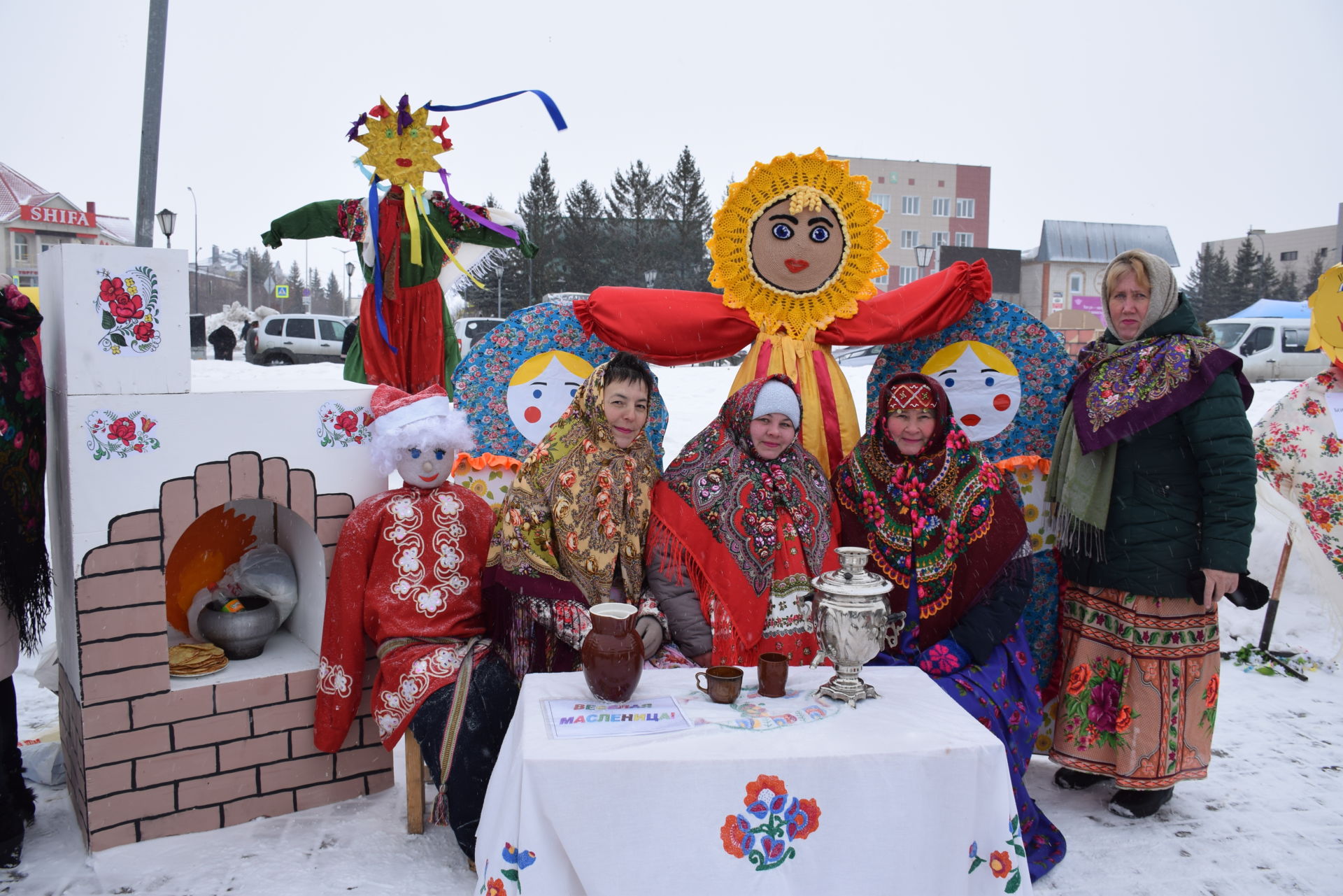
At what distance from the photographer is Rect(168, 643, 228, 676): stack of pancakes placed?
2.96m

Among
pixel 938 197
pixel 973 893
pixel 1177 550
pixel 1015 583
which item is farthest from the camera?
pixel 938 197

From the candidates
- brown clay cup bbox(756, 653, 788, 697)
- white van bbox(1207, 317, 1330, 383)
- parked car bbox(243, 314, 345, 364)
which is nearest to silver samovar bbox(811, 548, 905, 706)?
brown clay cup bbox(756, 653, 788, 697)

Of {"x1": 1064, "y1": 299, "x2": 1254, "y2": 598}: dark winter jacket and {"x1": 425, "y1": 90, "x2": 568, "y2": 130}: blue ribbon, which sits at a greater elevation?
{"x1": 425, "y1": 90, "x2": 568, "y2": 130}: blue ribbon

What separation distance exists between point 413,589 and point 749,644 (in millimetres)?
1138

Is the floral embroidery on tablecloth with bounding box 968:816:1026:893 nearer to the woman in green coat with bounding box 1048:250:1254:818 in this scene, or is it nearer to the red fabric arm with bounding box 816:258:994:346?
the woman in green coat with bounding box 1048:250:1254:818

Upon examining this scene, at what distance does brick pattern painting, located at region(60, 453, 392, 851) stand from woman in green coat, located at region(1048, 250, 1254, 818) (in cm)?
265

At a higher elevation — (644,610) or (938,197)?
(938,197)

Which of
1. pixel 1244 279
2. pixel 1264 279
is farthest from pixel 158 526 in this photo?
pixel 1264 279

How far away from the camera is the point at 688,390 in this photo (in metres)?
11.0

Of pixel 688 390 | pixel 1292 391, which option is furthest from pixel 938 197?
pixel 1292 391

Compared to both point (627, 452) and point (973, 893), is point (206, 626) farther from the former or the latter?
point (973, 893)

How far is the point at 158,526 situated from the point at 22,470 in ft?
1.34

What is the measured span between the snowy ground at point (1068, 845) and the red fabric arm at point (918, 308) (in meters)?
1.86

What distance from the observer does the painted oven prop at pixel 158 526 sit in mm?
2674
